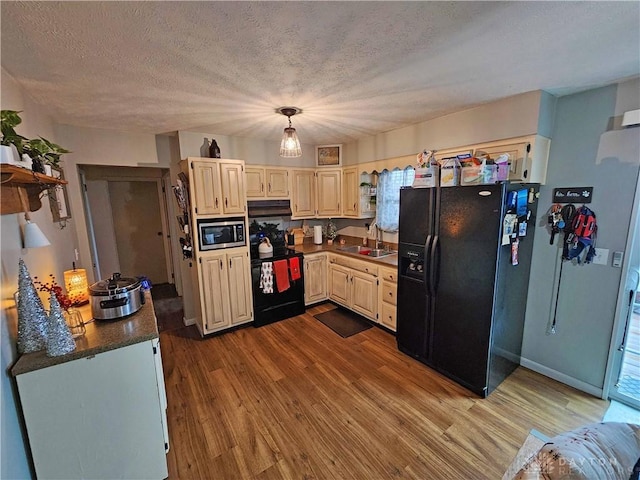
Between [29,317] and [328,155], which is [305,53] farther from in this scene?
[328,155]

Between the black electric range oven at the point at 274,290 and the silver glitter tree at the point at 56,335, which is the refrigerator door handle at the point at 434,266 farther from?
the silver glitter tree at the point at 56,335

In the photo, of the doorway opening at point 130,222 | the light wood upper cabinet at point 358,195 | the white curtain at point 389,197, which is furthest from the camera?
the doorway opening at point 130,222

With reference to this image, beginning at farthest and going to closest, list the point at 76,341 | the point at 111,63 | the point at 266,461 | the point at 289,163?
the point at 289,163, the point at 266,461, the point at 111,63, the point at 76,341

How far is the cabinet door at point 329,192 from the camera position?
4084 millimetres

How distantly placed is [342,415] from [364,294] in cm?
158

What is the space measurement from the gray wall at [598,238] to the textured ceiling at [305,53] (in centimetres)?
23

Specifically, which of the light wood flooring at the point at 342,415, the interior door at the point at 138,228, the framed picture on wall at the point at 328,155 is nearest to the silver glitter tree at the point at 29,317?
the light wood flooring at the point at 342,415

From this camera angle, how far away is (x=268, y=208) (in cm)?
374

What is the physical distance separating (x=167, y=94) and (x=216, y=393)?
245 centimetres

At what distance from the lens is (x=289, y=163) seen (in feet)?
12.9

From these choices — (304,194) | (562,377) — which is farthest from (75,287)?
(562,377)

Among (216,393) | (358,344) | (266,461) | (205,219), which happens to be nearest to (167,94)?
(205,219)

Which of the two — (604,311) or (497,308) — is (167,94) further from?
(604,311)

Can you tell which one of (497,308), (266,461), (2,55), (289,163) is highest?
(2,55)
